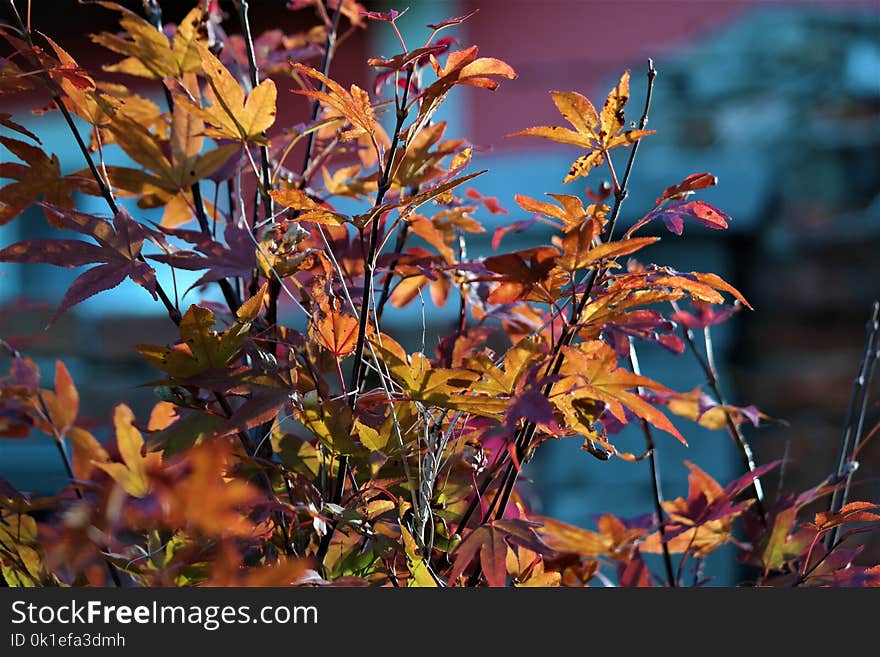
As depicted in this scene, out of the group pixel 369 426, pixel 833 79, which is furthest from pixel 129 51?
pixel 833 79

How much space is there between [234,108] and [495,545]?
0.36 metres

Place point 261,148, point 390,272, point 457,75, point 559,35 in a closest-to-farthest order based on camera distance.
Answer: point 457,75 → point 261,148 → point 390,272 → point 559,35

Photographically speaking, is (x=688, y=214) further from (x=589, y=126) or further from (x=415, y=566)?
(x=415, y=566)

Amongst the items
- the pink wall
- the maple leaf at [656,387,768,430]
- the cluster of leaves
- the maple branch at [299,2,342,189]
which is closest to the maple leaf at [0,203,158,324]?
the cluster of leaves

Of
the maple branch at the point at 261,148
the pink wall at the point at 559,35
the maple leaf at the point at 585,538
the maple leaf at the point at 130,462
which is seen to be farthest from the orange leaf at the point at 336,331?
the pink wall at the point at 559,35

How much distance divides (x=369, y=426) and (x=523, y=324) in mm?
281

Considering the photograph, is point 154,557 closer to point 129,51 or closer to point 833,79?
point 129,51

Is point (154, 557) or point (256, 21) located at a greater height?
point (256, 21)

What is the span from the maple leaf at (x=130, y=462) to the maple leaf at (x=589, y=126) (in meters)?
0.42

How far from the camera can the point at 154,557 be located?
2.27ft

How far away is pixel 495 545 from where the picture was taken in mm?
627

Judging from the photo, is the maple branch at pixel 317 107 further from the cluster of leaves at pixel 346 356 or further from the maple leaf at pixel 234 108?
the maple leaf at pixel 234 108

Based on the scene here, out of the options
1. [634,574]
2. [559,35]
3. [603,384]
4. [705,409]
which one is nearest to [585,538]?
[634,574]

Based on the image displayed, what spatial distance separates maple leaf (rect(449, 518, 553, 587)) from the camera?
0.61m
